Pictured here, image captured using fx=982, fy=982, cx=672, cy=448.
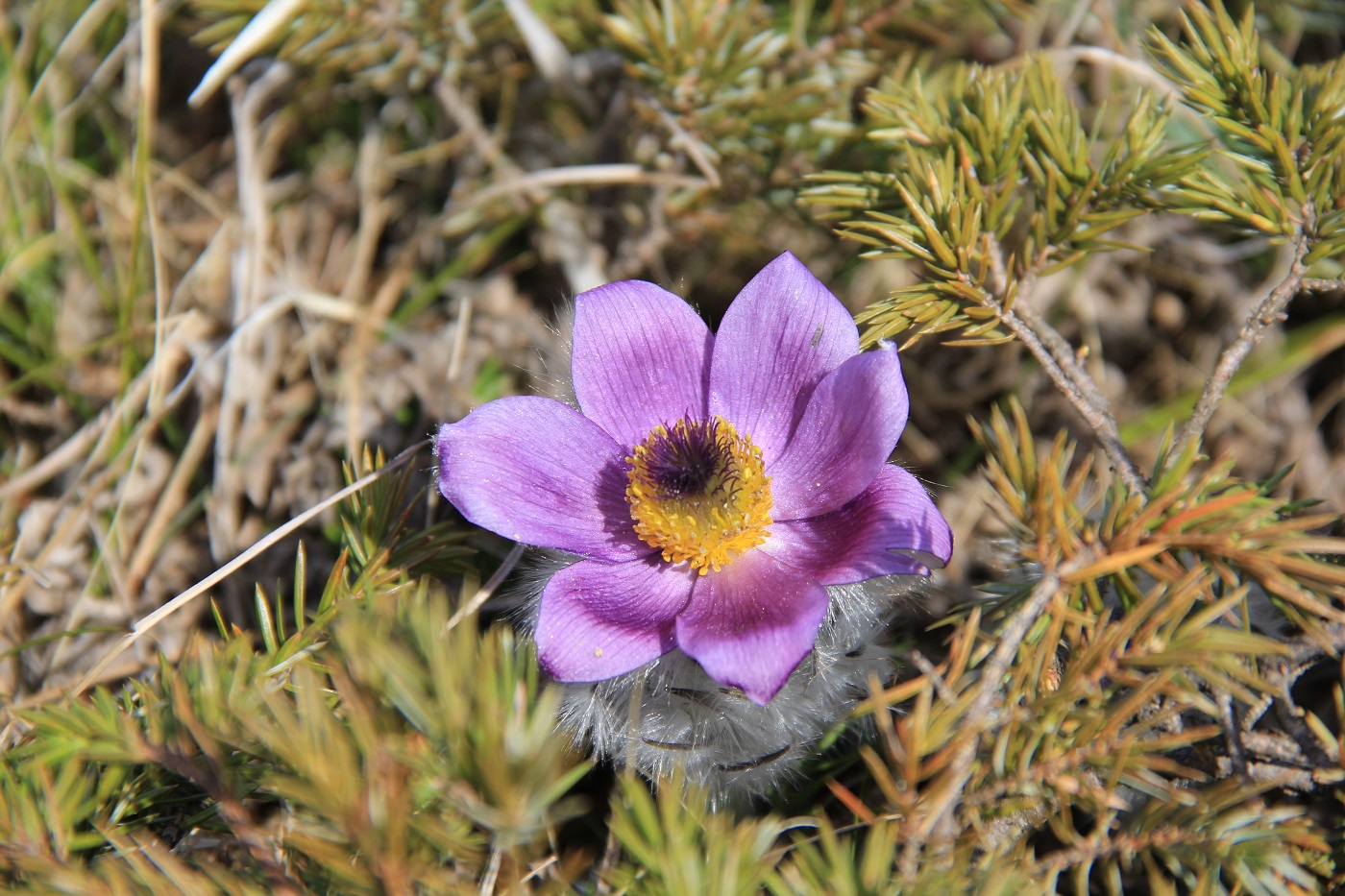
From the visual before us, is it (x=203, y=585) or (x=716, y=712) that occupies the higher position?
(x=203, y=585)

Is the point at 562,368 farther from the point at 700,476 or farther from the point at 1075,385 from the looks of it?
the point at 1075,385

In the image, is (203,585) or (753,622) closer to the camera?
(753,622)

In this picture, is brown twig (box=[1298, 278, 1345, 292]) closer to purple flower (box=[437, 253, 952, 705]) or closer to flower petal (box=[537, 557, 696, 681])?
purple flower (box=[437, 253, 952, 705])

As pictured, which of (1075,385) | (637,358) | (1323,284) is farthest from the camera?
(637,358)

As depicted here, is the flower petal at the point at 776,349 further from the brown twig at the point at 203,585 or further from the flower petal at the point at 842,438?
the brown twig at the point at 203,585

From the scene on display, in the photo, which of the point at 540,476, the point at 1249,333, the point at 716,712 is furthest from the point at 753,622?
the point at 1249,333

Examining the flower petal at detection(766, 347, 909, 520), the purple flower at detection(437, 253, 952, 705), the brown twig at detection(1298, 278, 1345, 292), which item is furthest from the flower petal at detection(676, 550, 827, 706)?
the brown twig at detection(1298, 278, 1345, 292)
